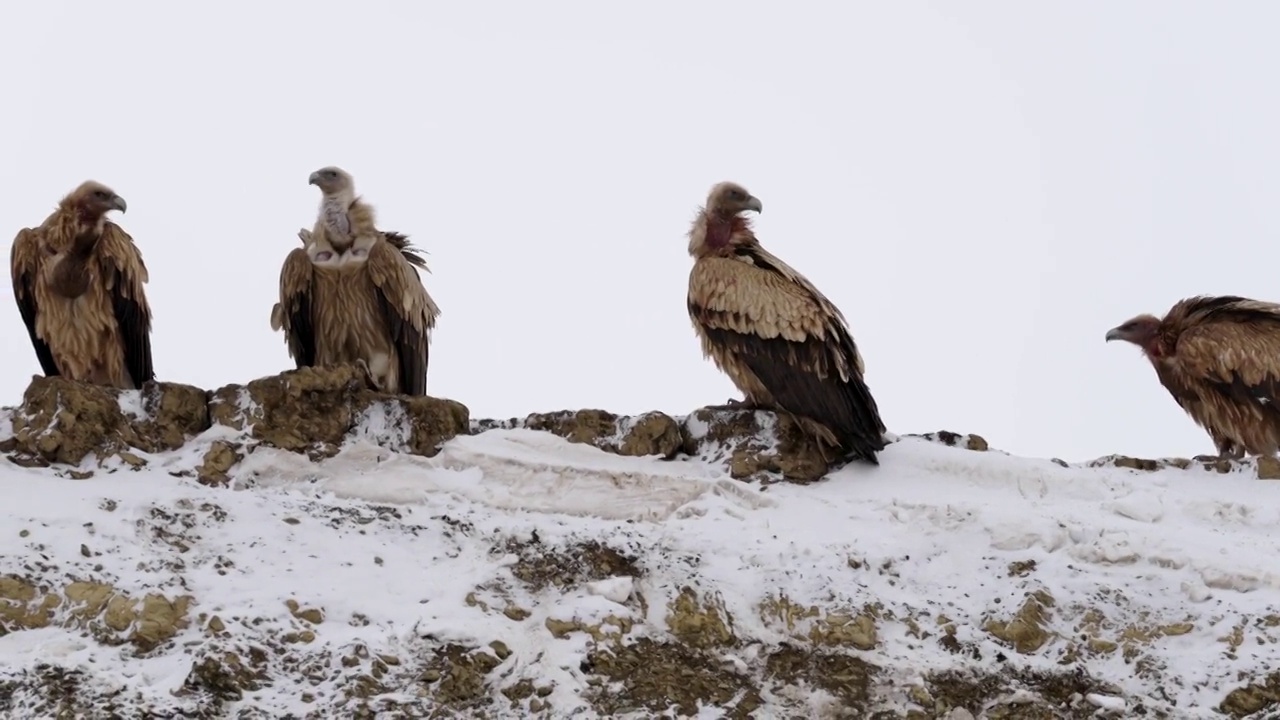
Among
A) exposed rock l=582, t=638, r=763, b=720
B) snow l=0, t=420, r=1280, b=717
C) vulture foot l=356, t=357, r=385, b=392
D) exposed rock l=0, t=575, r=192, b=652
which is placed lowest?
exposed rock l=582, t=638, r=763, b=720

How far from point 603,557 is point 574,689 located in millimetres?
1384

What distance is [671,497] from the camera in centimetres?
1115

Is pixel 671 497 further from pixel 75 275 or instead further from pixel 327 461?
pixel 75 275

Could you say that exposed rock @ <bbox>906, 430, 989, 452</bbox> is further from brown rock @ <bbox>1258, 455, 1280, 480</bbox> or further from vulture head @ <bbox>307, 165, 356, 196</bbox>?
vulture head @ <bbox>307, 165, 356, 196</bbox>

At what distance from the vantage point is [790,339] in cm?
1202

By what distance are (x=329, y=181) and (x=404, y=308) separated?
1280 mm

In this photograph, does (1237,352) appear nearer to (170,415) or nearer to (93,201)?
(170,415)

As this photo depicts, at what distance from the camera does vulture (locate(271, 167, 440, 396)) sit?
13.2 meters

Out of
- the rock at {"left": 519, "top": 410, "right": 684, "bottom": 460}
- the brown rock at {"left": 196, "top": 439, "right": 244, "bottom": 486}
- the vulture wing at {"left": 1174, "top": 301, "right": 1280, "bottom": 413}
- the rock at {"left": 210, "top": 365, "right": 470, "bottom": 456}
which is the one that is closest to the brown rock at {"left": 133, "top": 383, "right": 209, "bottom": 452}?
the rock at {"left": 210, "top": 365, "right": 470, "bottom": 456}

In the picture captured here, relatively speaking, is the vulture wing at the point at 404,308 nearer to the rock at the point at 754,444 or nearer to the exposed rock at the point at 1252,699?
the rock at the point at 754,444

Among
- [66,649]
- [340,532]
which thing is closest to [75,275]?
→ [340,532]

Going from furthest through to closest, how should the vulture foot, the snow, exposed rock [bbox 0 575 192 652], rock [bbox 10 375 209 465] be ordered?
the vulture foot < rock [bbox 10 375 209 465] < the snow < exposed rock [bbox 0 575 192 652]

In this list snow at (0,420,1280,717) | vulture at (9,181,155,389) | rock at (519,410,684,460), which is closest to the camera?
snow at (0,420,1280,717)

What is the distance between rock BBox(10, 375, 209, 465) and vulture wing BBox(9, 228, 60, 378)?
1.99 m
